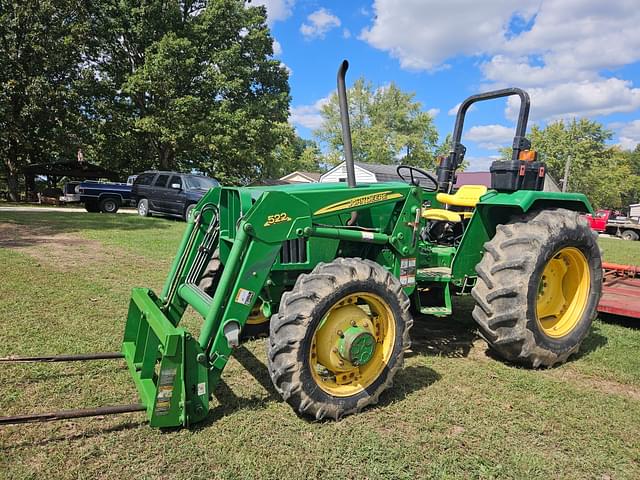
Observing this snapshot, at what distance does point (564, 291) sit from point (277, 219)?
3.30 meters

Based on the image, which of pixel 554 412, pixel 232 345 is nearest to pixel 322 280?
pixel 232 345

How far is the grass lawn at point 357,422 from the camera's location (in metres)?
2.67

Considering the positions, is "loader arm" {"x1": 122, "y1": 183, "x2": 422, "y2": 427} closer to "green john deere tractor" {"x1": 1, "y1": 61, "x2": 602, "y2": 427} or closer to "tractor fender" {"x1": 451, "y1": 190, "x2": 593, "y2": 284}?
"green john deere tractor" {"x1": 1, "y1": 61, "x2": 602, "y2": 427}

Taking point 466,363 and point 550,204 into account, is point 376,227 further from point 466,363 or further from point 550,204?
point 550,204

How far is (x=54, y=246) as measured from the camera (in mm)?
9609

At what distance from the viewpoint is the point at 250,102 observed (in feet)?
92.4

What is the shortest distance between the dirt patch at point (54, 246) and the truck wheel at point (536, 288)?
660cm

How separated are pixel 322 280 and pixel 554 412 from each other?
1985 mm

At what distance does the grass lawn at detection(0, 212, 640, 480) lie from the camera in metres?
2.67

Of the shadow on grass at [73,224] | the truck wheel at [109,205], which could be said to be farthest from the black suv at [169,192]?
the shadow on grass at [73,224]

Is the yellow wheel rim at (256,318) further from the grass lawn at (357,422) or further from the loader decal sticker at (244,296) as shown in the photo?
the loader decal sticker at (244,296)

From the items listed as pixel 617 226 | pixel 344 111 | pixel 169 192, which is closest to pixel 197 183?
pixel 169 192

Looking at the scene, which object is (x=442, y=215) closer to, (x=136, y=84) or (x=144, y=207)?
(x=144, y=207)

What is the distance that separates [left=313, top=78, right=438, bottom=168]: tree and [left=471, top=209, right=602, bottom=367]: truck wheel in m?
40.2
